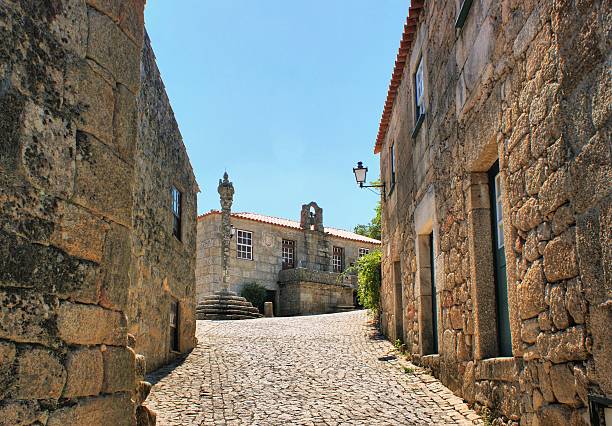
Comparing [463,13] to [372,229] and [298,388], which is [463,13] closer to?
[298,388]

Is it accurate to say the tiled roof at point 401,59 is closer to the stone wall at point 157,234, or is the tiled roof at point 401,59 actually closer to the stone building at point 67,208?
the stone wall at point 157,234

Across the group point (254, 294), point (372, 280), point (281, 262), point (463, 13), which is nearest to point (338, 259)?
point (281, 262)

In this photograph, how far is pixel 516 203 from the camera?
185 inches

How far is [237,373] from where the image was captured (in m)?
8.71

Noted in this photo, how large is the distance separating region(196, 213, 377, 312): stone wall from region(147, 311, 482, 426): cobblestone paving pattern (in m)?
12.3

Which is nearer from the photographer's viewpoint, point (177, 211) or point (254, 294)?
point (177, 211)

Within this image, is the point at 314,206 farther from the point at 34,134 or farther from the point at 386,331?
the point at 34,134

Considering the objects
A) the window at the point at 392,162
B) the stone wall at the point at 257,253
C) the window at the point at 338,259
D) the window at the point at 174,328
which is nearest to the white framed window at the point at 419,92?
the window at the point at 392,162

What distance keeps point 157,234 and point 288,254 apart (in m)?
18.8

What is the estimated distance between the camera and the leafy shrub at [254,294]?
81.8 feet

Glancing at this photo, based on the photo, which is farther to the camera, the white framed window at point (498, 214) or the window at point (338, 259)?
the window at point (338, 259)

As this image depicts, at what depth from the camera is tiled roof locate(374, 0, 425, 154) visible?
8867 mm

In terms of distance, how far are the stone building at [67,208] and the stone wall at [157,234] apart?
4.45m

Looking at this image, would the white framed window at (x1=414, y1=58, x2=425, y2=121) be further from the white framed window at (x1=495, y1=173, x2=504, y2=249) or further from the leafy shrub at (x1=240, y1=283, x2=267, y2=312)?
the leafy shrub at (x1=240, y1=283, x2=267, y2=312)
